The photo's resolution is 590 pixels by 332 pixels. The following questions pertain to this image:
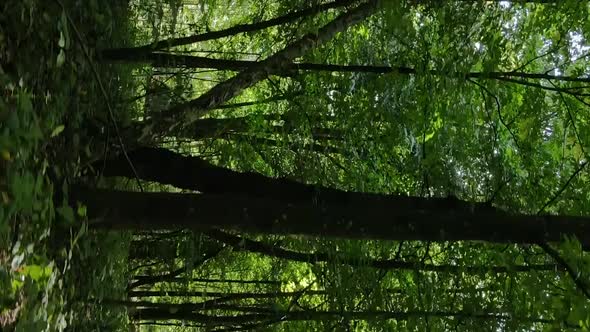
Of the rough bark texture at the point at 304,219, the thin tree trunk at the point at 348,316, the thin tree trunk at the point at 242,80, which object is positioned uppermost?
the thin tree trunk at the point at 242,80

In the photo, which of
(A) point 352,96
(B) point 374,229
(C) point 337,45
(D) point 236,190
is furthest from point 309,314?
(C) point 337,45

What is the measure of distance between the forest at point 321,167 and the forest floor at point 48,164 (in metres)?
0.01

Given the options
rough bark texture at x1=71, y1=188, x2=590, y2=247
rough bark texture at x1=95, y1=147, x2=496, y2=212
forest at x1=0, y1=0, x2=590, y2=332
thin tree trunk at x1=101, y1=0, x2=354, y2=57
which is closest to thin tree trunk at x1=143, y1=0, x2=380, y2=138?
forest at x1=0, y1=0, x2=590, y2=332

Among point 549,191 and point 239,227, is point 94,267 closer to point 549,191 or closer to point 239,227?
point 239,227

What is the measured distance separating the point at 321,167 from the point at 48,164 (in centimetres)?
193

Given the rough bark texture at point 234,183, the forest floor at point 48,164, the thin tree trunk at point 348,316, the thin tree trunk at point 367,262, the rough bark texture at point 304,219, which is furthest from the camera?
the thin tree trunk at point 367,262

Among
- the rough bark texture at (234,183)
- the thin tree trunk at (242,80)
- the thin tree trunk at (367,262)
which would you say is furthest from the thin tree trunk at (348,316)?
the thin tree trunk at (242,80)

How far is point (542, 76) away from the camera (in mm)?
2869

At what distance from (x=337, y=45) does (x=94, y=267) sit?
191 centimetres

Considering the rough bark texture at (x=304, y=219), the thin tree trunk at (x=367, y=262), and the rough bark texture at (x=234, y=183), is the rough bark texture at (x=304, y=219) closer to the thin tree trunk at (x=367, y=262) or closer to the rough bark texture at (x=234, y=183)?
the rough bark texture at (x=234, y=183)

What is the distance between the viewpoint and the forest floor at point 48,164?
173cm

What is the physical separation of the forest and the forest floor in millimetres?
12

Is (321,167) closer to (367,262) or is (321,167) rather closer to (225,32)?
(367,262)

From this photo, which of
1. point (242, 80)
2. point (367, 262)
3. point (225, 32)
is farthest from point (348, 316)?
point (225, 32)
